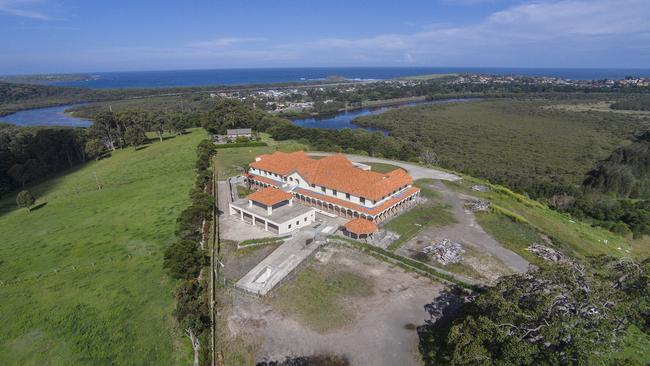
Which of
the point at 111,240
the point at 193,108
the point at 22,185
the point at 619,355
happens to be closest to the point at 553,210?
the point at 619,355

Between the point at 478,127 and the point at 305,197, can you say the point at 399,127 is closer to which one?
the point at 478,127

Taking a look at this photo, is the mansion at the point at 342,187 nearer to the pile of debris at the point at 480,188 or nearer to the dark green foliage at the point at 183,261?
the pile of debris at the point at 480,188

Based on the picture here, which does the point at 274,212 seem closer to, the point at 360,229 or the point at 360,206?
the point at 360,206

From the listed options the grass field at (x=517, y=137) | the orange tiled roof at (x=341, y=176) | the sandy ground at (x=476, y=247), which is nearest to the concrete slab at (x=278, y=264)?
the orange tiled roof at (x=341, y=176)

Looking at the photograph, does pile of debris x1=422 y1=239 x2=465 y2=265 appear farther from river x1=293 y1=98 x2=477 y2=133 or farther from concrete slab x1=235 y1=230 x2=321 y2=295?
river x1=293 y1=98 x2=477 y2=133

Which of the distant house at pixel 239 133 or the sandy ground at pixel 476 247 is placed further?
the distant house at pixel 239 133

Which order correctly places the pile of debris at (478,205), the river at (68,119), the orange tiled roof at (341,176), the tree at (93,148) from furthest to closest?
the river at (68,119)
the tree at (93,148)
the pile of debris at (478,205)
the orange tiled roof at (341,176)
